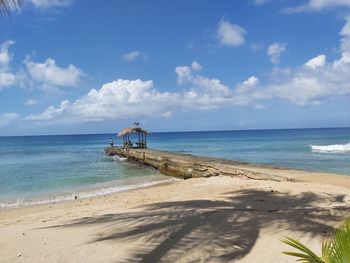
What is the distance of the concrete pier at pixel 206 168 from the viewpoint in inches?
632

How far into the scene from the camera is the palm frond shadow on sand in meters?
5.85

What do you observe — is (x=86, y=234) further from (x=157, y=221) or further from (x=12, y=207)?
(x=12, y=207)

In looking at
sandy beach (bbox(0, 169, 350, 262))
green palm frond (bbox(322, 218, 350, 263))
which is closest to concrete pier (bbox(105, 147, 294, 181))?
sandy beach (bbox(0, 169, 350, 262))

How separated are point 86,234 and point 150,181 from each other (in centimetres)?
1382

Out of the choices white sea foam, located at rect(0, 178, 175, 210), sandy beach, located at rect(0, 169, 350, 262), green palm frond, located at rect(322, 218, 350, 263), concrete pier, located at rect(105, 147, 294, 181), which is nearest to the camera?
green palm frond, located at rect(322, 218, 350, 263)

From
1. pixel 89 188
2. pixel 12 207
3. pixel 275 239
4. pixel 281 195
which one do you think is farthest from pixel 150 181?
pixel 275 239

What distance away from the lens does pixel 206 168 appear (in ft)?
63.7

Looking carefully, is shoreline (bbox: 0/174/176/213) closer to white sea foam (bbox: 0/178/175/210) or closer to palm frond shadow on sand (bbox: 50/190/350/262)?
white sea foam (bbox: 0/178/175/210)

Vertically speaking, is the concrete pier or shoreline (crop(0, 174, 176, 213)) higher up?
the concrete pier

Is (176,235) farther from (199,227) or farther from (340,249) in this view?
(340,249)

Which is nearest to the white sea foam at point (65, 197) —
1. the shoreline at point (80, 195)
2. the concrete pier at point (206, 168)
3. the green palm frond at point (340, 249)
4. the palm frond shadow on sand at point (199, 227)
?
the shoreline at point (80, 195)

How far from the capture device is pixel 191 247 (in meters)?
6.01

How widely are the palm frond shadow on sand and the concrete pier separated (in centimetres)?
643


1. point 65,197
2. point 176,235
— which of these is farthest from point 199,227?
point 65,197
